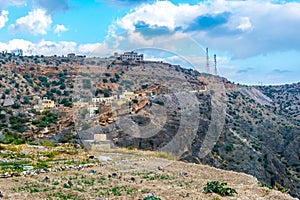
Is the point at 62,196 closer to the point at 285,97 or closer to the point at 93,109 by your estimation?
the point at 93,109

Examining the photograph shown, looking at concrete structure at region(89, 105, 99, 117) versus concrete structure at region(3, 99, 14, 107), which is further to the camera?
concrete structure at region(3, 99, 14, 107)

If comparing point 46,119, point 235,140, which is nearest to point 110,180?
point 46,119

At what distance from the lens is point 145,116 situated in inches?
1431

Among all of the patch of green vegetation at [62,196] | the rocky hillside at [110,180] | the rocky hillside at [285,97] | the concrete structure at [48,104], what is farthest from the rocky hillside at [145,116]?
the rocky hillside at [285,97]

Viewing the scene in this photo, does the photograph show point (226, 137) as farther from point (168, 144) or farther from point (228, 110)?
point (168, 144)

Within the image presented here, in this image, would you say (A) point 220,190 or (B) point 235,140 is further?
(B) point 235,140

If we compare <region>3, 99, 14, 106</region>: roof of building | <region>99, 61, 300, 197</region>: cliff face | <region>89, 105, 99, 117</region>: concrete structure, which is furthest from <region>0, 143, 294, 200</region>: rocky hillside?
<region>3, 99, 14, 106</region>: roof of building

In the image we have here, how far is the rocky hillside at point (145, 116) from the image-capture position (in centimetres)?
3450

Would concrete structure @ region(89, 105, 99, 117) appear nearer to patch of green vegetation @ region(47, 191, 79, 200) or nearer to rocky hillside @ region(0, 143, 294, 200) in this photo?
rocky hillside @ region(0, 143, 294, 200)

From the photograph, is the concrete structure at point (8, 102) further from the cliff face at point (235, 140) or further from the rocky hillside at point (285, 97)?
the rocky hillside at point (285, 97)

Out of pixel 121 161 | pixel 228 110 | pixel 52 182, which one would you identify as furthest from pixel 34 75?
pixel 52 182

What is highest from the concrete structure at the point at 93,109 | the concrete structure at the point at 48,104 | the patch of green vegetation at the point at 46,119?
the concrete structure at the point at 48,104

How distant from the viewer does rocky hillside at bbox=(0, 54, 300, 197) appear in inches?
1358

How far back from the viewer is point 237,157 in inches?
1817
